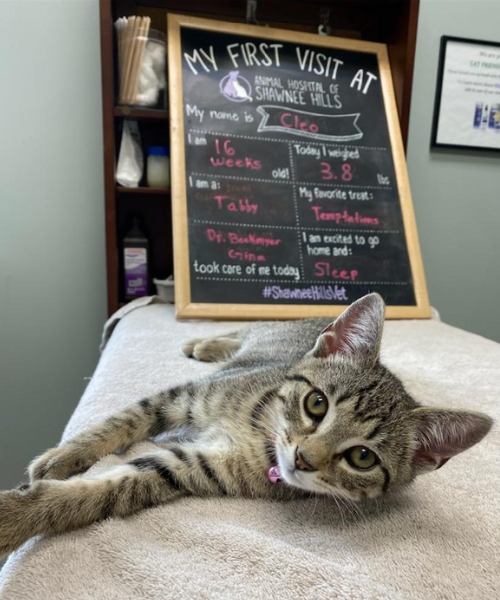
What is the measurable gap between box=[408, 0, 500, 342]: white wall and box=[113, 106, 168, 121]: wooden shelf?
1.14 metres

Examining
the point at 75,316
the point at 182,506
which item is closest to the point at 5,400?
the point at 75,316

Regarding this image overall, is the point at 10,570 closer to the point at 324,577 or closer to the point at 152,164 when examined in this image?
the point at 324,577

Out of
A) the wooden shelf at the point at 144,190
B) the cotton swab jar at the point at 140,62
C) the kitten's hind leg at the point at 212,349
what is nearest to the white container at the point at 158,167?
the wooden shelf at the point at 144,190

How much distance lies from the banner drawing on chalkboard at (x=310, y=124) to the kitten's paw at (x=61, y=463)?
141 cm

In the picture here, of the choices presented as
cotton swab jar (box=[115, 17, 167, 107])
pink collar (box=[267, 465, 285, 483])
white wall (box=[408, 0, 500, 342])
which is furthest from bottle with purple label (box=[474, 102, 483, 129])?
pink collar (box=[267, 465, 285, 483])

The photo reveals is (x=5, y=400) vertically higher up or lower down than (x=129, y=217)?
lower down

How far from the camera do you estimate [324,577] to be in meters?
0.48

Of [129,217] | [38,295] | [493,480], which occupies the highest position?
[129,217]

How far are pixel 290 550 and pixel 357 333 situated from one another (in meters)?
0.35

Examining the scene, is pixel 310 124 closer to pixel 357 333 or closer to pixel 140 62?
pixel 140 62

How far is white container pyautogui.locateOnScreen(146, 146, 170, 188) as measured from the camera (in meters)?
1.73

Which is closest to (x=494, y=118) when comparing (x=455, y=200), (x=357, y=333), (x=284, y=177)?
(x=455, y=200)

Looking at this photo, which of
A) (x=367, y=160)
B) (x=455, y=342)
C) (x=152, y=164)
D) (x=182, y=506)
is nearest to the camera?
(x=182, y=506)

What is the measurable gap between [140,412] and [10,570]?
0.34 metres
